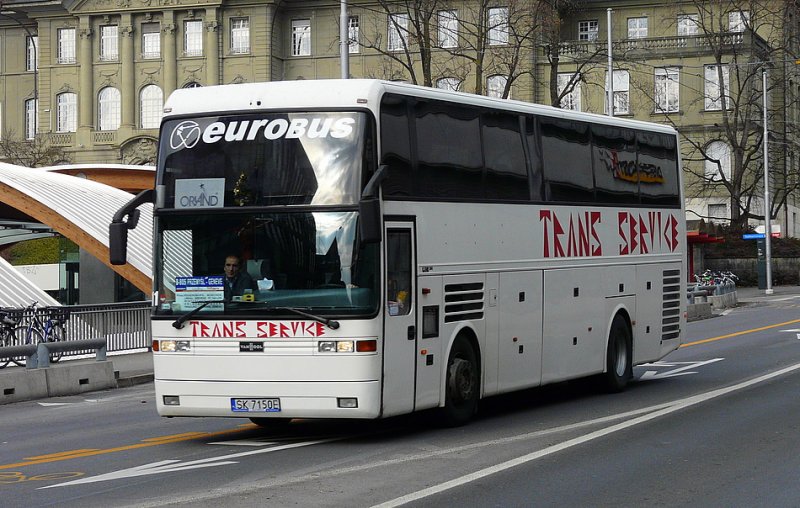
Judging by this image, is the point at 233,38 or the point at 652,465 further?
the point at 233,38

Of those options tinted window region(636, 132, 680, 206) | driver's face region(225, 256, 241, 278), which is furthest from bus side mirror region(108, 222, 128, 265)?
tinted window region(636, 132, 680, 206)

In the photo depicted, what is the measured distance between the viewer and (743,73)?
82500 millimetres

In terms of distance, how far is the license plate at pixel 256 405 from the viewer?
43.2 ft

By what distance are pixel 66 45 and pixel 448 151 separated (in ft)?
277

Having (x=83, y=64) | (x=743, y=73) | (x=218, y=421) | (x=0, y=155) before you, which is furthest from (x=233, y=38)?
(x=218, y=421)

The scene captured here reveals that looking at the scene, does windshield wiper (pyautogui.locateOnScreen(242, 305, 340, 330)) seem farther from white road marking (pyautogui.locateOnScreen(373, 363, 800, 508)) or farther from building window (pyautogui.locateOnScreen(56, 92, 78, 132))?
building window (pyautogui.locateOnScreen(56, 92, 78, 132))

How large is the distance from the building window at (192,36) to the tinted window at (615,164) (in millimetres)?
74972

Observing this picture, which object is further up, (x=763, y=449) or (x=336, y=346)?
(x=336, y=346)

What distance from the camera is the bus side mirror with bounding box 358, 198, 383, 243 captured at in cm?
1238

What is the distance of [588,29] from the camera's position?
300ft

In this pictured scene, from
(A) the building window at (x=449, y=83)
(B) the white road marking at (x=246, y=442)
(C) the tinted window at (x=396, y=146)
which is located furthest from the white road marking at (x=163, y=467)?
(A) the building window at (x=449, y=83)

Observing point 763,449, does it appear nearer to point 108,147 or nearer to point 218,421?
point 218,421

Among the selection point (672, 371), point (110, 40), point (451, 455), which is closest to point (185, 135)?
point (451, 455)

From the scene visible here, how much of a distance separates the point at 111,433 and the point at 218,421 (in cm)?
123
